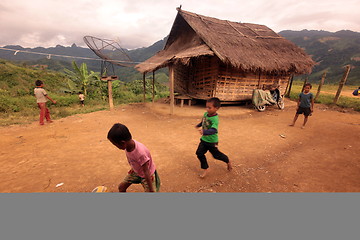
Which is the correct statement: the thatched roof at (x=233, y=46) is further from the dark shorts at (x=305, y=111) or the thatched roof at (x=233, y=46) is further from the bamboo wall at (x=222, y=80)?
the dark shorts at (x=305, y=111)

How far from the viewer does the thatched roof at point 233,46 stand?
758 cm

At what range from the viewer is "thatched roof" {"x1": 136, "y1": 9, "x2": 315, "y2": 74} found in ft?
24.9

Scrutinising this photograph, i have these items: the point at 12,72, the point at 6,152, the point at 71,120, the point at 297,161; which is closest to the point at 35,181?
the point at 6,152

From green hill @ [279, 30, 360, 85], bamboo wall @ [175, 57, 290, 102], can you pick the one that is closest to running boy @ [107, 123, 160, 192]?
bamboo wall @ [175, 57, 290, 102]

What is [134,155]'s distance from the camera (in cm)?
162

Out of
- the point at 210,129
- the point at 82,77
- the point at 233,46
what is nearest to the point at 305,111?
the point at 210,129

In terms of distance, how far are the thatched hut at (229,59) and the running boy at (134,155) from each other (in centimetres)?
577

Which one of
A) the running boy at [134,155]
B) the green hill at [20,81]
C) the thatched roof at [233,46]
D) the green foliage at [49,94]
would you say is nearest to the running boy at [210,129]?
the running boy at [134,155]

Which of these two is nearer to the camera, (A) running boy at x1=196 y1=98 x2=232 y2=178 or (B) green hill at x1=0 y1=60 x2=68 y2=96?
(A) running boy at x1=196 y1=98 x2=232 y2=178

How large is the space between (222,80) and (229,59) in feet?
5.19

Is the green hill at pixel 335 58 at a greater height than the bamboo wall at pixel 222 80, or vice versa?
the green hill at pixel 335 58

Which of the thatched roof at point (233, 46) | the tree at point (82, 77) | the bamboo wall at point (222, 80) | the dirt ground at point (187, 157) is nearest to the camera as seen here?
the dirt ground at point (187, 157)

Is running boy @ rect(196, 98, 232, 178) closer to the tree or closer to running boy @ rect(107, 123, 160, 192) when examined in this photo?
running boy @ rect(107, 123, 160, 192)

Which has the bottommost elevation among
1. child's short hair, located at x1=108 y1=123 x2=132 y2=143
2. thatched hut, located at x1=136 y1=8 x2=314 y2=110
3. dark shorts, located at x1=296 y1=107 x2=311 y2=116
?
dark shorts, located at x1=296 y1=107 x2=311 y2=116
